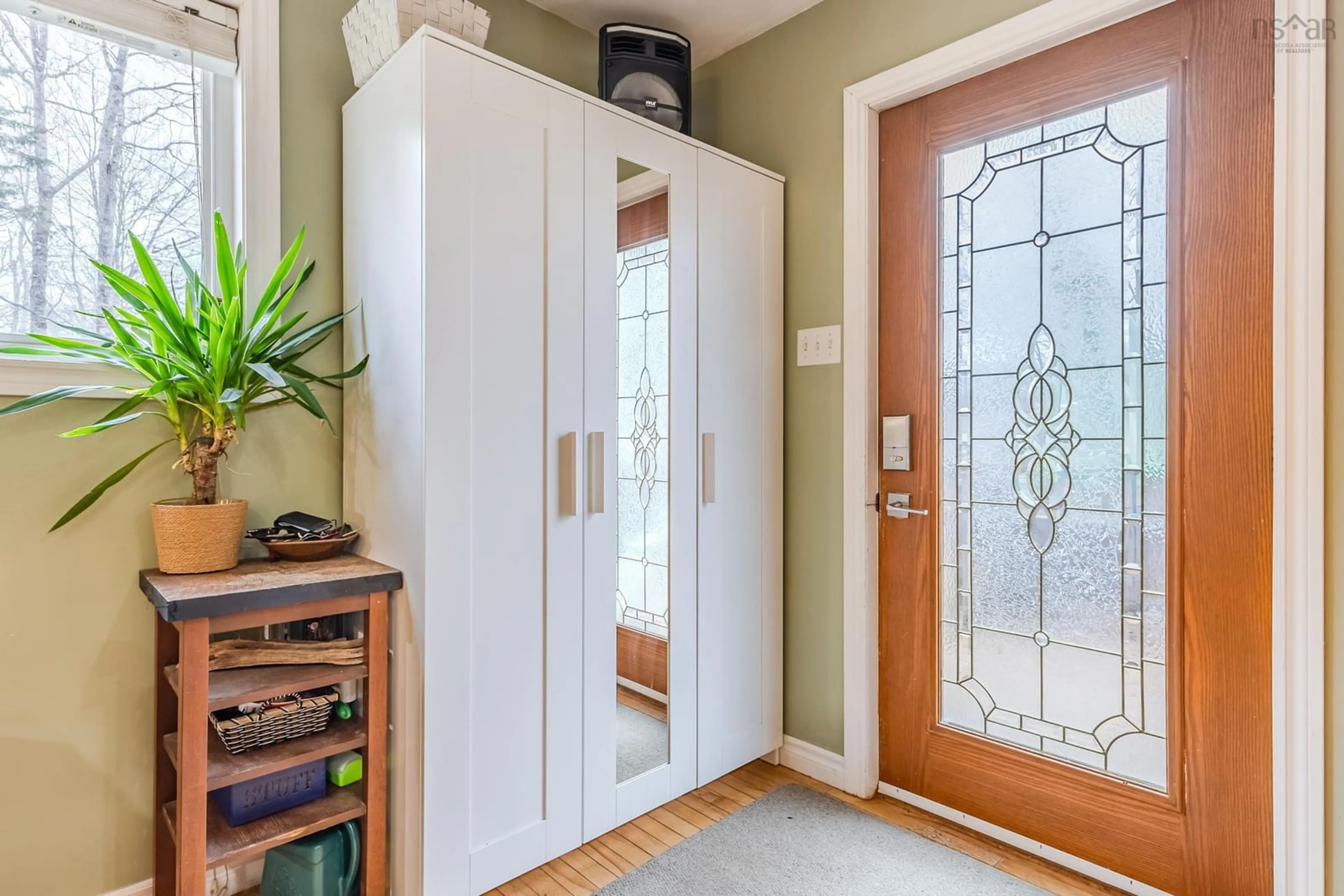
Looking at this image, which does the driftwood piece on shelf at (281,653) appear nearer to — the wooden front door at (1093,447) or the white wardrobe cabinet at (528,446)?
the white wardrobe cabinet at (528,446)

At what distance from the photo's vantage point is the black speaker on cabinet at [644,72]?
216 cm

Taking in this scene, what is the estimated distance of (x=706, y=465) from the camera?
2113 mm

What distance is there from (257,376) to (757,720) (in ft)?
5.68

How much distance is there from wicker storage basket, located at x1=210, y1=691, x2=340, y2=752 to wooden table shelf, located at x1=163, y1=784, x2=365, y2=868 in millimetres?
143

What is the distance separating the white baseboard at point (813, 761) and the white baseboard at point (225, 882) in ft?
4.92

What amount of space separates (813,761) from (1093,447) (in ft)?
4.17

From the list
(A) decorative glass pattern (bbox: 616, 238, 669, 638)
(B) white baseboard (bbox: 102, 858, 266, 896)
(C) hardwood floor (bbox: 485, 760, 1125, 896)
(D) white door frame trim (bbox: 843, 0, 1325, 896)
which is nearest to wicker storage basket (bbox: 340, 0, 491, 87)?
(A) decorative glass pattern (bbox: 616, 238, 669, 638)

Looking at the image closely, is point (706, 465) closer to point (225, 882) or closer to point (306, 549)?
point (306, 549)

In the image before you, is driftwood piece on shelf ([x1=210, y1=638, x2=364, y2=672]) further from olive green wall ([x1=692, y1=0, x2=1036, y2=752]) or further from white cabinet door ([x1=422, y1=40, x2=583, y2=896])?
olive green wall ([x1=692, y1=0, x2=1036, y2=752])

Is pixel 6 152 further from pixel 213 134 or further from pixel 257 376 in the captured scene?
pixel 257 376

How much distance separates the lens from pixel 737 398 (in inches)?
87.0

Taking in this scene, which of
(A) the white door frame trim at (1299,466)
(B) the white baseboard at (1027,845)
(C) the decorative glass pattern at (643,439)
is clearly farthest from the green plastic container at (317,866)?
(A) the white door frame trim at (1299,466)

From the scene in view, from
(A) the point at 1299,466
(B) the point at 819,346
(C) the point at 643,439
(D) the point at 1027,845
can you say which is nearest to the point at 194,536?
(C) the point at 643,439

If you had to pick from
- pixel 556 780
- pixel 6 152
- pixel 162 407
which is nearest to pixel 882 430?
pixel 556 780
